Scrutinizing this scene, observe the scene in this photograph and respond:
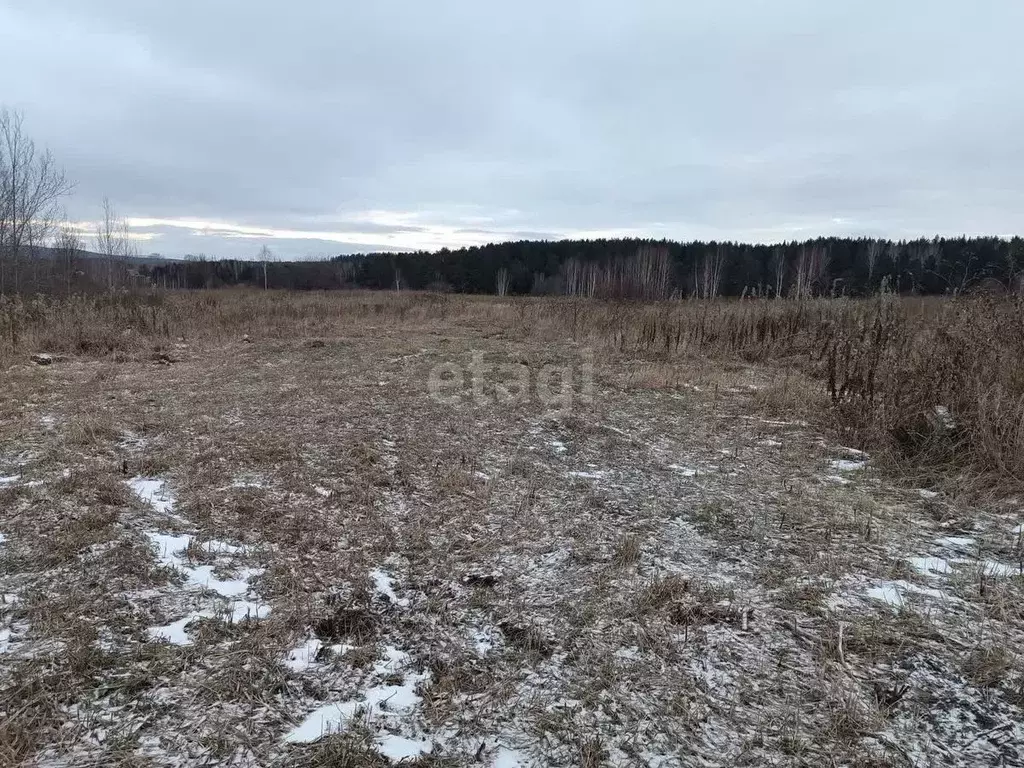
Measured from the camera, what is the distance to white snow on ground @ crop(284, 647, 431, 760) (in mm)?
1673

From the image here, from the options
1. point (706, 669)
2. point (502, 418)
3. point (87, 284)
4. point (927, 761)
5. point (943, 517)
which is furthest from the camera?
point (87, 284)

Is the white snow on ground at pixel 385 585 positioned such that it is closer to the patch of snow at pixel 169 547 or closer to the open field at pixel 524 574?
the open field at pixel 524 574

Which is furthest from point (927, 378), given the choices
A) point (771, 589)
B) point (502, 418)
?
point (502, 418)

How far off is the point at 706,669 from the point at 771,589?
2.48 feet

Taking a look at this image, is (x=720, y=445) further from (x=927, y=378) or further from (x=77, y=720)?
(x=77, y=720)

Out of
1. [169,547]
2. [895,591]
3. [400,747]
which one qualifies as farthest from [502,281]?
[400,747]

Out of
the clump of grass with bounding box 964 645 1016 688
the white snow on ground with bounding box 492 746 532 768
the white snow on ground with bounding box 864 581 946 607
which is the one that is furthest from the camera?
the white snow on ground with bounding box 864 581 946 607

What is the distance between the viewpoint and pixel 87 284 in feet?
62.6

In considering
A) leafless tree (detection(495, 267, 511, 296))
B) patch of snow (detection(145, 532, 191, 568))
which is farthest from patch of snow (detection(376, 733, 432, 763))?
leafless tree (detection(495, 267, 511, 296))

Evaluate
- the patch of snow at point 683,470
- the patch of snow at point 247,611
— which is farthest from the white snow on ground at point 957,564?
the patch of snow at point 247,611

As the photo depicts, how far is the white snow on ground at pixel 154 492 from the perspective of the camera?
331cm

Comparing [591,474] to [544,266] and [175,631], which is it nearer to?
[175,631]

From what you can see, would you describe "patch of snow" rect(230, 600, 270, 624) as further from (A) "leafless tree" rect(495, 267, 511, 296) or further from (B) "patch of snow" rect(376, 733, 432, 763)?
(A) "leafless tree" rect(495, 267, 511, 296)

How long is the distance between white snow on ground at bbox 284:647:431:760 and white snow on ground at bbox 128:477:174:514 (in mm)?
2061
